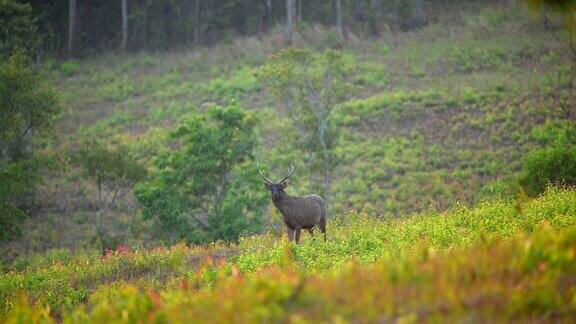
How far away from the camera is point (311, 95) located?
29359 millimetres

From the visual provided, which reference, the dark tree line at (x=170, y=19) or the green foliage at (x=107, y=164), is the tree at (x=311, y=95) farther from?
the dark tree line at (x=170, y=19)

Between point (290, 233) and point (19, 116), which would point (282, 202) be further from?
point (19, 116)

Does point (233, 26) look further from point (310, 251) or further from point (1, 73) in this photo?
point (310, 251)

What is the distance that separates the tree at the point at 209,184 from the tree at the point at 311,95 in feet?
11.7

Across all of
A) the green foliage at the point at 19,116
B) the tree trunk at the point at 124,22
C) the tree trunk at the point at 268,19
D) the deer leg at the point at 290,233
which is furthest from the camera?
the tree trunk at the point at 268,19

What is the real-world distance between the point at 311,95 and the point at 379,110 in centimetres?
982

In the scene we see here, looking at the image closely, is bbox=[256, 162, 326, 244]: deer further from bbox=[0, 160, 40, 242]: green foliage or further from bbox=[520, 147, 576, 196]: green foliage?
bbox=[0, 160, 40, 242]: green foliage

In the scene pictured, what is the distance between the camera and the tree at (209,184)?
78.4 feet

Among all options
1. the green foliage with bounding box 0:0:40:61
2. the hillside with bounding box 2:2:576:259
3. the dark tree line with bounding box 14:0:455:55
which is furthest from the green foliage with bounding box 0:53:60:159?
the dark tree line with bounding box 14:0:455:55

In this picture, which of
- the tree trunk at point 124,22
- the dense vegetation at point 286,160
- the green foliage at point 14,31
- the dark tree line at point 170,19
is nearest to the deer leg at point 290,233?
the dense vegetation at point 286,160

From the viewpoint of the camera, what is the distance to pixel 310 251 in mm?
14266

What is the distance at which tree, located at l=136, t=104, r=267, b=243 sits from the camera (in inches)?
941

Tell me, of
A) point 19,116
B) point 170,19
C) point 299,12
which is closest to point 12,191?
point 19,116

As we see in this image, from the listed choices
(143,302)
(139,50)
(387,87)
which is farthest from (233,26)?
(143,302)
